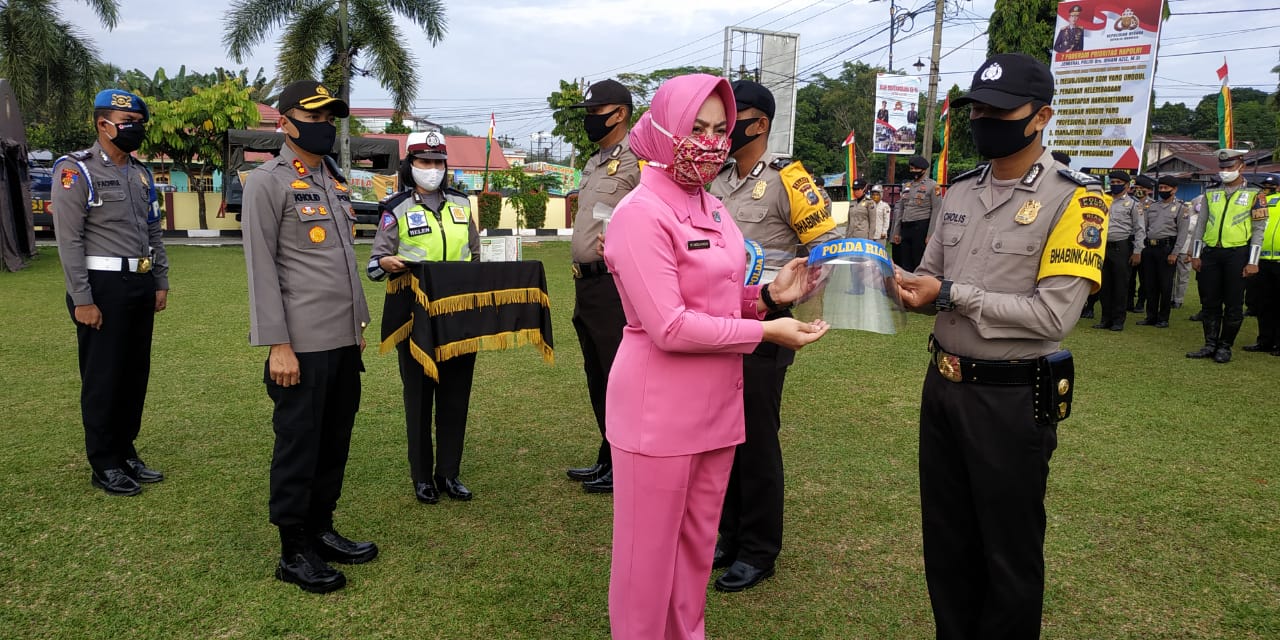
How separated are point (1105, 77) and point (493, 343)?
9.33 m

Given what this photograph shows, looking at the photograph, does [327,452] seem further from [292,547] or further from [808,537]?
[808,537]

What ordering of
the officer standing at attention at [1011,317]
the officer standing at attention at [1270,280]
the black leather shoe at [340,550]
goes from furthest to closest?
the officer standing at attention at [1270,280], the black leather shoe at [340,550], the officer standing at attention at [1011,317]

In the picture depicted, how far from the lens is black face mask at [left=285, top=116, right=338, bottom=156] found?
3.22 metres

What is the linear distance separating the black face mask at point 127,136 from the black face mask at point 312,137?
159 cm

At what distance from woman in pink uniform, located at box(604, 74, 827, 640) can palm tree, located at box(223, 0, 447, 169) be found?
60.0 feet

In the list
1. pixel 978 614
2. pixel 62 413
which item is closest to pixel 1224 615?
pixel 978 614

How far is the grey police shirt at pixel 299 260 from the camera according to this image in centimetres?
304

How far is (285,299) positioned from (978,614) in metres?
2.74

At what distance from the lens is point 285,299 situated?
3.15m

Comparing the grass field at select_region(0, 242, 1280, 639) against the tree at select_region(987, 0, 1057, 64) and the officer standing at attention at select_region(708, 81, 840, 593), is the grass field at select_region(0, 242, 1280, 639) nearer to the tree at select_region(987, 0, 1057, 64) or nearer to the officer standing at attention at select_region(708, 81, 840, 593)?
the officer standing at attention at select_region(708, 81, 840, 593)

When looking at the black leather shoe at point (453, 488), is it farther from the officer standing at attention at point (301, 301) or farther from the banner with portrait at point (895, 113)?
the banner with portrait at point (895, 113)

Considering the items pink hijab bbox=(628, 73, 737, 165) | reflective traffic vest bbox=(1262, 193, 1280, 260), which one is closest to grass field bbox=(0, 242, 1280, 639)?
pink hijab bbox=(628, 73, 737, 165)

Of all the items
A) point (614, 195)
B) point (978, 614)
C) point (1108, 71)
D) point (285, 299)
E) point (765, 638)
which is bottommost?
point (765, 638)

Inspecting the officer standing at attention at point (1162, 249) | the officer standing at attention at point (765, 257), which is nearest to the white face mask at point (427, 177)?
the officer standing at attention at point (765, 257)
